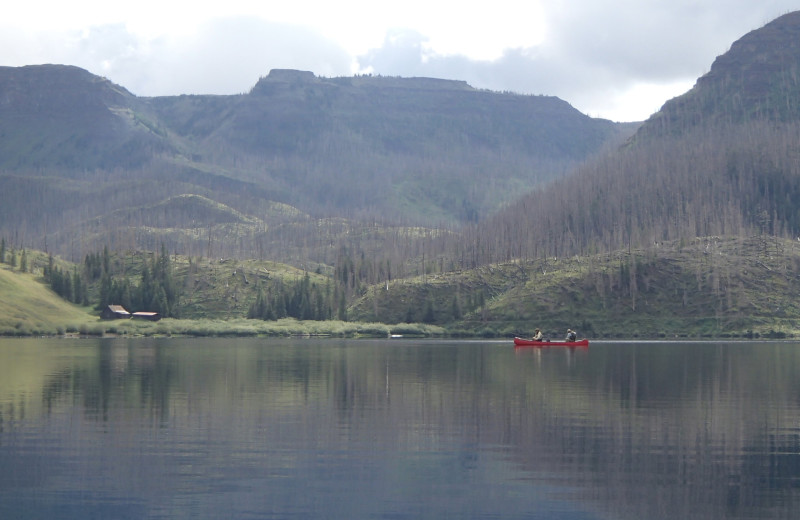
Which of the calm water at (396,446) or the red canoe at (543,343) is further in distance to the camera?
the red canoe at (543,343)

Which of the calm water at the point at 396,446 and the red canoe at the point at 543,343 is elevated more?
the red canoe at the point at 543,343

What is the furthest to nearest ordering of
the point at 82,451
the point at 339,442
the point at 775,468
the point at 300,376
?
the point at 300,376, the point at 339,442, the point at 82,451, the point at 775,468

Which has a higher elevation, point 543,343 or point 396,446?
point 543,343

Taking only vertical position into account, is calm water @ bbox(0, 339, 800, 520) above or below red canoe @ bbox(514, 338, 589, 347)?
below

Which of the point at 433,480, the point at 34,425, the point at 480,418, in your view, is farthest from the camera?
the point at 480,418

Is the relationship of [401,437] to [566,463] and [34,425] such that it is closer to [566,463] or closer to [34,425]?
[566,463]

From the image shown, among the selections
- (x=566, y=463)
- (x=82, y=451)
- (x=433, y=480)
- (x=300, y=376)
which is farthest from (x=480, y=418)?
(x=300, y=376)

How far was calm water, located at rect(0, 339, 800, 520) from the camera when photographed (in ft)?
125

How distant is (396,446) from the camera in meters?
50.5

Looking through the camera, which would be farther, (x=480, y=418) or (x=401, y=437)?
(x=480, y=418)

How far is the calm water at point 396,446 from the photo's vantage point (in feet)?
125

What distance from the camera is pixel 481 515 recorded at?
119 ft

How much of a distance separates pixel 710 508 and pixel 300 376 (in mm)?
59105

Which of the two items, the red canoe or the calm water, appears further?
the red canoe
